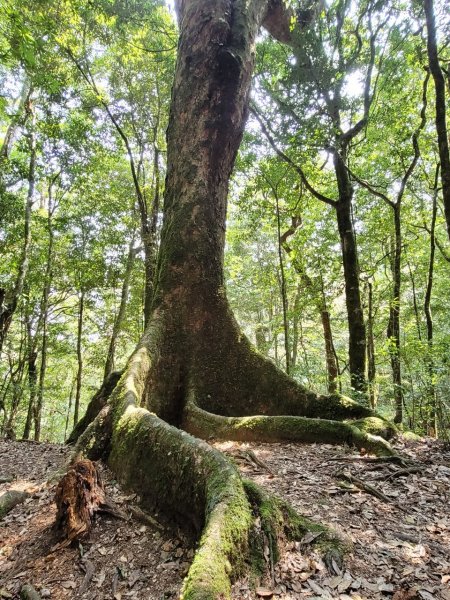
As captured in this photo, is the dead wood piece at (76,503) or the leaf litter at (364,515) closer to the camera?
the leaf litter at (364,515)

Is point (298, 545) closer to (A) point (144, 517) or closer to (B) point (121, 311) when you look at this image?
(A) point (144, 517)

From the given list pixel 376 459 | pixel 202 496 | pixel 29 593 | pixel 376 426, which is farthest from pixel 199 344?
pixel 29 593

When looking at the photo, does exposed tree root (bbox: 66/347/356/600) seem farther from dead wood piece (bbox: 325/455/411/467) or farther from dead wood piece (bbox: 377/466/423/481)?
dead wood piece (bbox: 325/455/411/467)

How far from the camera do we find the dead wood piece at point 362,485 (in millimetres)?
3310

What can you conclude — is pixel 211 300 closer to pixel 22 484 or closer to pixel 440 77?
pixel 22 484

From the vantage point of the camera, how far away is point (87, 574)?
97.2 inches

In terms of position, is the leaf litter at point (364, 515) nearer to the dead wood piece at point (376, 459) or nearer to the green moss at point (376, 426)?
the dead wood piece at point (376, 459)

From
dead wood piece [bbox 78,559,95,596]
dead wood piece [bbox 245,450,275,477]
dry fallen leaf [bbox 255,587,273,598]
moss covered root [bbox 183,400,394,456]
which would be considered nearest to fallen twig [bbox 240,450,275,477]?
dead wood piece [bbox 245,450,275,477]

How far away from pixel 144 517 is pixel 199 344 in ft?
9.82

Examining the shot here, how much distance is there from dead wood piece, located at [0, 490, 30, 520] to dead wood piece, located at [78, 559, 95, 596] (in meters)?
1.44

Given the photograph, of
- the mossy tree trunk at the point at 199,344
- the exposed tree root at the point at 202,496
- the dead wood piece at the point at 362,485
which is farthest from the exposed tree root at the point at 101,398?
the dead wood piece at the point at 362,485

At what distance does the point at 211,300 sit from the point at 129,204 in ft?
36.7

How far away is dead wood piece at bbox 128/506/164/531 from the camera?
2.90m

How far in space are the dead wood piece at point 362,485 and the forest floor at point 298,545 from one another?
0.09 feet
